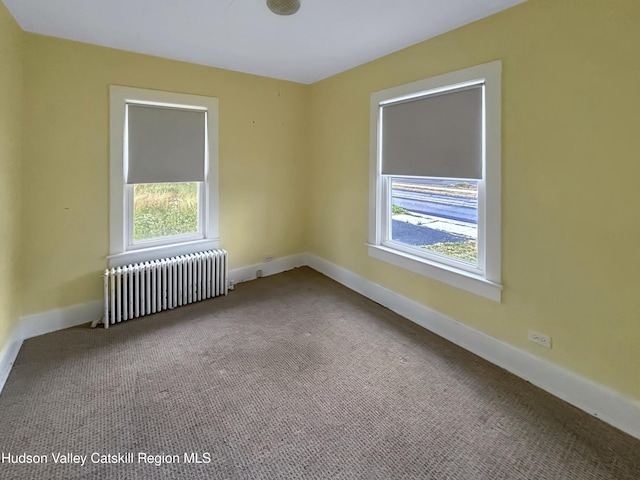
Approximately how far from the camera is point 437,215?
9.93ft

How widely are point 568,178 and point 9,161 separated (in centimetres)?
379

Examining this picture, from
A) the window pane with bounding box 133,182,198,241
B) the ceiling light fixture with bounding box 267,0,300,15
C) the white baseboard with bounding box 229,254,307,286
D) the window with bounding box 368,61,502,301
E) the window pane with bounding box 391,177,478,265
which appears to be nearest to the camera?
the ceiling light fixture with bounding box 267,0,300,15

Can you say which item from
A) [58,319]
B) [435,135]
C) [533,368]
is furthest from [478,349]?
[58,319]

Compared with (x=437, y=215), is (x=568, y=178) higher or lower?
higher

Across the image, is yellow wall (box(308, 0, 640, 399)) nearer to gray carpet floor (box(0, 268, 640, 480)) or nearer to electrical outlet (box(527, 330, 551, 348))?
electrical outlet (box(527, 330, 551, 348))

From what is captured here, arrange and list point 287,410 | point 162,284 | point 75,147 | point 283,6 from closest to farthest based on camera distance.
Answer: point 287,410
point 283,6
point 75,147
point 162,284

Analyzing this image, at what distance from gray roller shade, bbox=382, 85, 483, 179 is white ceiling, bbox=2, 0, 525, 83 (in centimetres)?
53

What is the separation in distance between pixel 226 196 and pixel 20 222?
5.95 ft

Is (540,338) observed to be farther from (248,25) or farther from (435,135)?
(248,25)

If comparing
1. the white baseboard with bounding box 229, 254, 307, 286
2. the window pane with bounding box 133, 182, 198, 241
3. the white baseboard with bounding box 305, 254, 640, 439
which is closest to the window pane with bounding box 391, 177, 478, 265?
the white baseboard with bounding box 305, 254, 640, 439

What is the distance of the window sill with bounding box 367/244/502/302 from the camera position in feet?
8.20

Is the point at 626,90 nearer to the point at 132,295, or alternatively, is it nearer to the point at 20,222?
the point at 132,295

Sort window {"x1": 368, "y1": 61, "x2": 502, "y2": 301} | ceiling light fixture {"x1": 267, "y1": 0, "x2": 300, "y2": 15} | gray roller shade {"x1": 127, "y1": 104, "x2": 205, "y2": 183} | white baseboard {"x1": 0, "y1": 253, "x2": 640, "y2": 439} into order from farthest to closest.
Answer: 1. gray roller shade {"x1": 127, "y1": 104, "x2": 205, "y2": 183}
2. window {"x1": 368, "y1": 61, "x2": 502, "y2": 301}
3. ceiling light fixture {"x1": 267, "y1": 0, "x2": 300, "y2": 15}
4. white baseboard {"x1": 0, "y1": 253, "x2": 640, "y2": 439}

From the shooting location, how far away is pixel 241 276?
414cm
